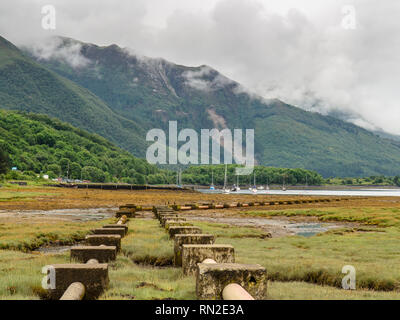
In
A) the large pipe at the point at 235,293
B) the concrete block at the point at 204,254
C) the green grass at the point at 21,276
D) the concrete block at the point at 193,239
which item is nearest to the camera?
the large pipe at the point at 235,293

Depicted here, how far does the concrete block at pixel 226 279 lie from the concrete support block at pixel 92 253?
12.3 ft

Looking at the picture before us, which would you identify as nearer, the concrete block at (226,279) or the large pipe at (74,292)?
the large pipe at (74,292)

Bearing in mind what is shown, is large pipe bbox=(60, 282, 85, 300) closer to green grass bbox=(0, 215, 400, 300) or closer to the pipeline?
green grass bbox=(0, 215, 400, 300)

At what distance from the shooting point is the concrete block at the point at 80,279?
6.48 meters

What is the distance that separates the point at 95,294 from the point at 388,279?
254 inches

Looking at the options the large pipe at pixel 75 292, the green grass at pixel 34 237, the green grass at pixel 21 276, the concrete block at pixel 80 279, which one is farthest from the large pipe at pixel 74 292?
the green grass at pixel 34 237

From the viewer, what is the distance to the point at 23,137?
198 metres

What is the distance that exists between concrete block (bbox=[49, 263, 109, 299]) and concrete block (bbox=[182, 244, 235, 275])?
2130 mm

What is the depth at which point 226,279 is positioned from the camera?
19.3 ft

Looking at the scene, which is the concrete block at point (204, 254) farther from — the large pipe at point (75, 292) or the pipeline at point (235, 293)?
the large pipe at point (75, 292)

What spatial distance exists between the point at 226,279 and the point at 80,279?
247 cm

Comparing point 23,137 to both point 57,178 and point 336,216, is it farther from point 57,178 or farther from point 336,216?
point 336,216

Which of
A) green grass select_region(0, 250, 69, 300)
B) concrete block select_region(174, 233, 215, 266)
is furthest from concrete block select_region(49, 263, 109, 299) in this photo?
concrete block select_region(174, 233, 215, 266)
